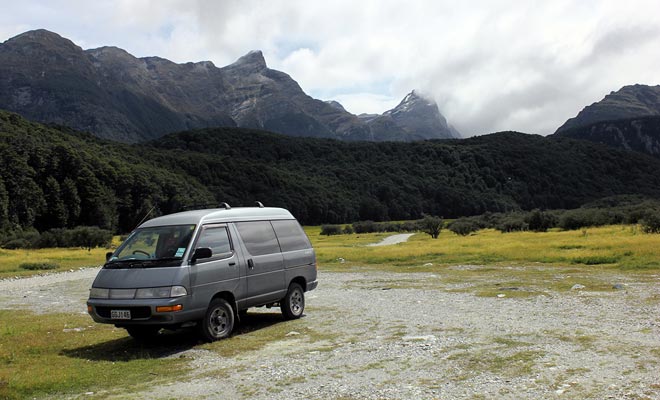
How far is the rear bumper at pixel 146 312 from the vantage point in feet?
34.0

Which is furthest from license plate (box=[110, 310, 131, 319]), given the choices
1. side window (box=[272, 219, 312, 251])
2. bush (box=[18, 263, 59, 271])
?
bush (box=[18, 263, 59, 271])

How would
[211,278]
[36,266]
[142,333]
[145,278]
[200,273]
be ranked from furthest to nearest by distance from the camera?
[36,266] → [142,333] → [211,278] → [200,273] → [145,278]

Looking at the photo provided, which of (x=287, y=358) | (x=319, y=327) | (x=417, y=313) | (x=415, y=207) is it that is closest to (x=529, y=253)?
(x=417, y=313)

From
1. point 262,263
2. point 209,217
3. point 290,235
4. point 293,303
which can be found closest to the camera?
point 209,217

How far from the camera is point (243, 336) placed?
1213 centimetres

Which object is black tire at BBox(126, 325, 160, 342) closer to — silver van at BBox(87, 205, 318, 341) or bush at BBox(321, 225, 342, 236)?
silver van at BBox(87, 205, 318, 341)

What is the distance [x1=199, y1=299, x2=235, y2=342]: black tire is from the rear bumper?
17.7 inches

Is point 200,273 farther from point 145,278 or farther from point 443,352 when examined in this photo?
point 443,352

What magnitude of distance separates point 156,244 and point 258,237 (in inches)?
98.2

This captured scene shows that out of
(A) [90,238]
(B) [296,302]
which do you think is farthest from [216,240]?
(A) [90,238]

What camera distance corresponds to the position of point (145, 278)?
10727 mm

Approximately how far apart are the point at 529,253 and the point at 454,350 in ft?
99.0

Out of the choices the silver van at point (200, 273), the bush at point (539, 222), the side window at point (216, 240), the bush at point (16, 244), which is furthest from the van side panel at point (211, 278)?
the bush at point (539, 222)

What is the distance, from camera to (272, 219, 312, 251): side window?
14.1m
